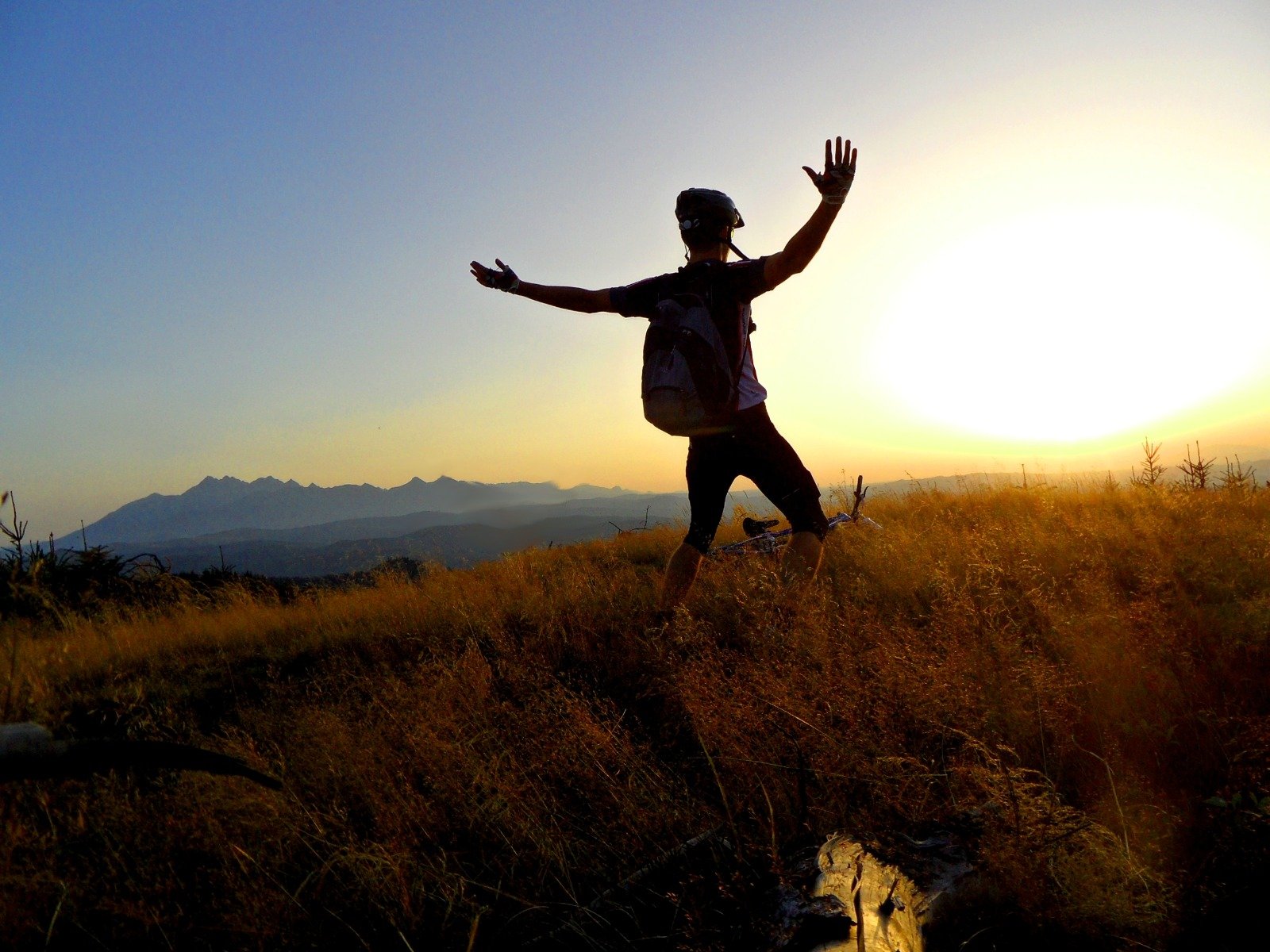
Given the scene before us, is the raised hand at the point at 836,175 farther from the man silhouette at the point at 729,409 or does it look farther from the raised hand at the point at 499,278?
the raised hand at the point at 499,278

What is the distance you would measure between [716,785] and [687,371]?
1.82 m

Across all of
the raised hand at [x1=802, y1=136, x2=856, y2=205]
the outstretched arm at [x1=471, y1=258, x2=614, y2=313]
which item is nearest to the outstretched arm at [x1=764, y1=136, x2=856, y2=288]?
the raised hand at [x1=802, y1=136, x2=856, y2=205]

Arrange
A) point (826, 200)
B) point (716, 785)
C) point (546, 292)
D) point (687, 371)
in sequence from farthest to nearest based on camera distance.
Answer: point (546, 292)
point (687, 371)
point (826, 200)
point (716, 785)

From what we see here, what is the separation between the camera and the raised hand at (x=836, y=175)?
9.23 feet

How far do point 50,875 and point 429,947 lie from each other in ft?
4.29

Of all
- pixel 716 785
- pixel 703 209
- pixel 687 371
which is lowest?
pixel 716 785

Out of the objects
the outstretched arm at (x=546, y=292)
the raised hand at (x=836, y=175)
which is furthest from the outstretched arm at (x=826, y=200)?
the outstretched arm at (x=546, y=292)

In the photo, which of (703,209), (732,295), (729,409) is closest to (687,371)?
(729,409)

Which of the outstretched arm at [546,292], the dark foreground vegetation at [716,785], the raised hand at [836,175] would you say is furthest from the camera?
the outstretched arm at [546,292]

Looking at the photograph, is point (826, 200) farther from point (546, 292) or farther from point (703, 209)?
point (546, 292)

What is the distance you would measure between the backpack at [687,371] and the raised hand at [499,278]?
989mm

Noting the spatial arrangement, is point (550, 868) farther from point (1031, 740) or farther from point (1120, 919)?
point (1031, 740)

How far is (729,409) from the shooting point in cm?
328

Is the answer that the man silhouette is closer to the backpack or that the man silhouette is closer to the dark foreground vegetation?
the backpack
